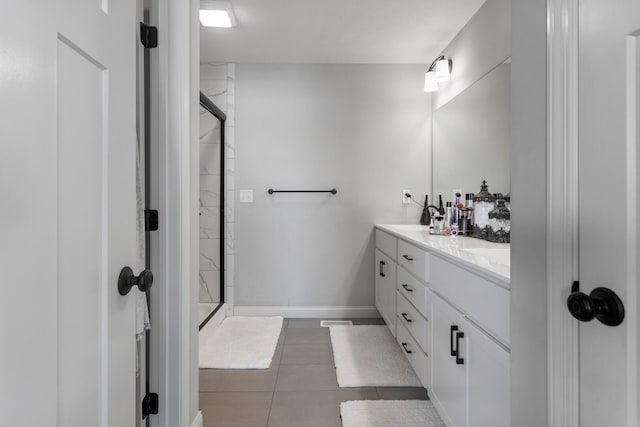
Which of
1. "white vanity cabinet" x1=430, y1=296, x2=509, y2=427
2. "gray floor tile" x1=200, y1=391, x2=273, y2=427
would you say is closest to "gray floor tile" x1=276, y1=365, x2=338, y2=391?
"gray floor tile" x1=200, y1=391, x2=273, y2=427

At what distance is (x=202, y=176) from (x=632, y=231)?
2.98m

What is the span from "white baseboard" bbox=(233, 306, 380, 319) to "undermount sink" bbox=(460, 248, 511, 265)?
1809 mm

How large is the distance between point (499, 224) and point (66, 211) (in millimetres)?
1897

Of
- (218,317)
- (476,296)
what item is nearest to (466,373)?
(476,296)

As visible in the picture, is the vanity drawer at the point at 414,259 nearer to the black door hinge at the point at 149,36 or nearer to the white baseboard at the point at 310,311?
the white baseboard at the point at 310,311

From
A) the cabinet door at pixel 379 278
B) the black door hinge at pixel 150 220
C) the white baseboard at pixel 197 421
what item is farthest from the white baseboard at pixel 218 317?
the black door hinge at pixel 150 220

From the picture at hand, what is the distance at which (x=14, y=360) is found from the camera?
50 cm

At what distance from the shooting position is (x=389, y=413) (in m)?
1.73

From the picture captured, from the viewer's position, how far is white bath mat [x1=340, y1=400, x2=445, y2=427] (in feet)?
5.40

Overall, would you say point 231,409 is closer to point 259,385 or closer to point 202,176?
point 259,385

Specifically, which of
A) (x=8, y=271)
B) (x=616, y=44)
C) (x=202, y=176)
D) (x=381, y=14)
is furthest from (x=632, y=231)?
(x=202, y=176)

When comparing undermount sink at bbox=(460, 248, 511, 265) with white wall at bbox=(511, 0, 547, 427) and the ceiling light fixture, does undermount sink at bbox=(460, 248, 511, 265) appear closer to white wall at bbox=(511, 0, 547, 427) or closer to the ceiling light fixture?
white wall at bbox=(511, 0, 547, 427)

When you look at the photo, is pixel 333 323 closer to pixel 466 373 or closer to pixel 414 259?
pixel 414 259

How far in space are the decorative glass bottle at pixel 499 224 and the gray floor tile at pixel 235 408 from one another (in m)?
1.51
